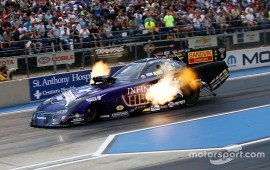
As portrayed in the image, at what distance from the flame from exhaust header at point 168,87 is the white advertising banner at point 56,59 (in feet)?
20.6

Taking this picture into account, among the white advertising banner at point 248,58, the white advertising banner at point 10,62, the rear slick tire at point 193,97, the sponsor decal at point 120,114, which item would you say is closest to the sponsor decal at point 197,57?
the rear slick tire at point 193,97

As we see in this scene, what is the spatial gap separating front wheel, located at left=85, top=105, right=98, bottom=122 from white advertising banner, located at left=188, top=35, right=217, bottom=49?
37.4ft

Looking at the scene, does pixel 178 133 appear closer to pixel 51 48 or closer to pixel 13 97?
pixel 13 97

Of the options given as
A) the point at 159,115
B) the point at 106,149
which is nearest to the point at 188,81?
the point at 159,115

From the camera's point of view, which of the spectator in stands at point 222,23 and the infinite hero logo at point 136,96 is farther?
the spectator in stands at point 222,23

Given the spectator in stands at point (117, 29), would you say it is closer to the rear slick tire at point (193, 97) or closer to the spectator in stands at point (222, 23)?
the spectator in stands at point (222, 23)

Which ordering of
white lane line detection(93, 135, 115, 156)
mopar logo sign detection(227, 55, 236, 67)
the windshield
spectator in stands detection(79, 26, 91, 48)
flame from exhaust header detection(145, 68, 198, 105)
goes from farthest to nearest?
mopar logo sign detection(227, 55, 236, 67) < spectator in stands detection(79, 26, 91, 48) < the windshield < flame from exhaust header detection(145, 68, 198, 105) < white lane line detection(93, 135, 115, 156)

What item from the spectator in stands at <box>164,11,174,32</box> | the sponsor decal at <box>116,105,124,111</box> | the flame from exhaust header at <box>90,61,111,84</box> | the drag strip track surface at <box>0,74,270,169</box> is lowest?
the drag strip track surface at <box>0,74,270,169</box>

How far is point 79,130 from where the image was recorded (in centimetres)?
1484

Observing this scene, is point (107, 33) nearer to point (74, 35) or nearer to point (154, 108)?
point (74, 35)

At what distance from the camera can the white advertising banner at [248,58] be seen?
2705cm

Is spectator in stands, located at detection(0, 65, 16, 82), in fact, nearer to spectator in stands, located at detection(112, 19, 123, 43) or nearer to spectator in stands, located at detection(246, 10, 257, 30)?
spectator in stands, located at detection(112, 19, 123, 43)

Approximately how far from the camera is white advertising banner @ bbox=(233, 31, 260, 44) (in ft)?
90.4

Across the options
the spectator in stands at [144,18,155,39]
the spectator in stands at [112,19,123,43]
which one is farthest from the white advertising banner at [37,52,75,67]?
the spectator in stands at [144,18,155,39]
